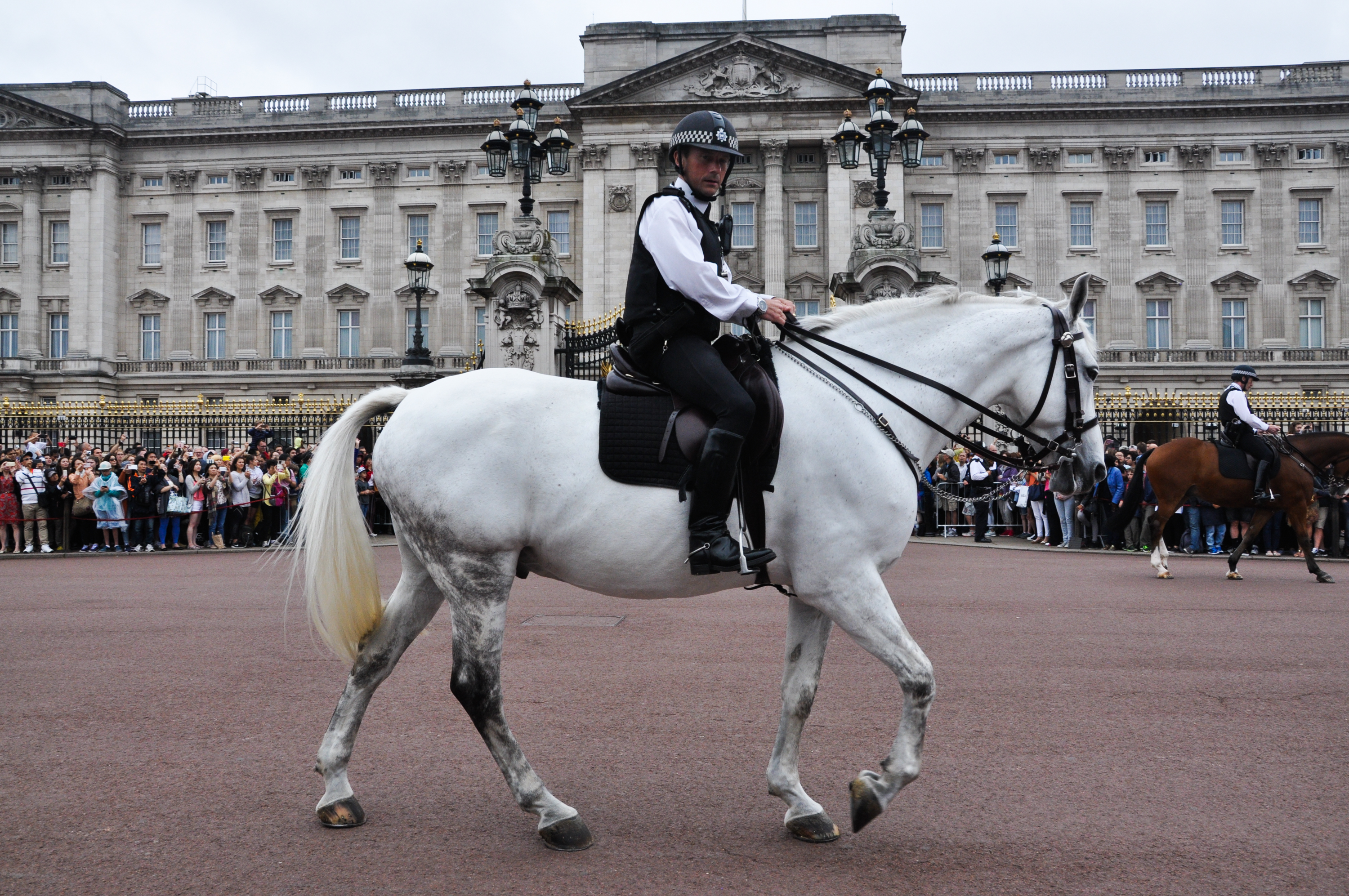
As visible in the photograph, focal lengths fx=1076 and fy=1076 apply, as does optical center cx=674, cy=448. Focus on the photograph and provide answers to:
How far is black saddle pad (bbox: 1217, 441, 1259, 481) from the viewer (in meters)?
14.1

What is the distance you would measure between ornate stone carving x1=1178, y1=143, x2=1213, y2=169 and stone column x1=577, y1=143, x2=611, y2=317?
27.9m

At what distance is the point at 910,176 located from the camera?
5262cm

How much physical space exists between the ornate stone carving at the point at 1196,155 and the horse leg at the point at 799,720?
55088 millimetres

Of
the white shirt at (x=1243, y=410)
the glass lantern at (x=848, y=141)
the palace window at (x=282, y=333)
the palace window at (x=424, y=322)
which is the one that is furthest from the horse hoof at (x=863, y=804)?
the palace window at (x=282, y=333)

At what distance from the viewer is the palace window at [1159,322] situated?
52062 mm

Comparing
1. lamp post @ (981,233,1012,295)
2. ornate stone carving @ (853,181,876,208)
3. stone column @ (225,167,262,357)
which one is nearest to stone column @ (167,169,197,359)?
stone column @ (225,167,262,357)

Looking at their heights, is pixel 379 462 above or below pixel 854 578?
above

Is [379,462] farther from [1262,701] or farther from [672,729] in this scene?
[1262,701]

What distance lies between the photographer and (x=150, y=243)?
57.2m

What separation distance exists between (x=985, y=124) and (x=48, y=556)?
45.8m

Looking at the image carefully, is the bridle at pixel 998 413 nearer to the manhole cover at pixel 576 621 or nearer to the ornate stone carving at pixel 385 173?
the manhole cover at pixel 576 621

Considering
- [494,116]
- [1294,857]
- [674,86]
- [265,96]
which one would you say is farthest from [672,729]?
[265,96]

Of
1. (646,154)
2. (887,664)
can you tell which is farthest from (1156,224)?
(887,664)

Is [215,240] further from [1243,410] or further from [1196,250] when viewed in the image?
[1243,410]
